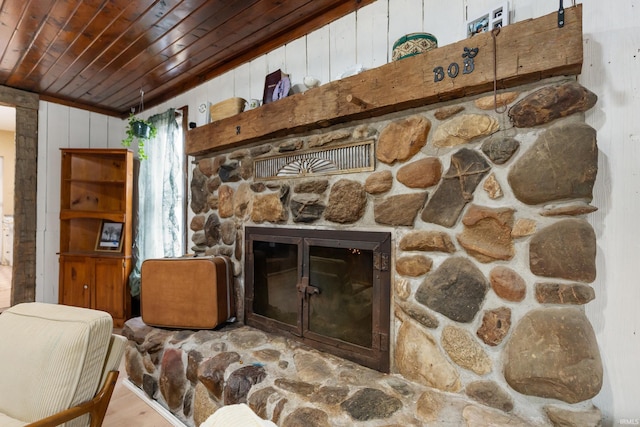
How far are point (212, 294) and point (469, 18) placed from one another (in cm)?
→ 200

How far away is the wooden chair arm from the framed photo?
2.33 m

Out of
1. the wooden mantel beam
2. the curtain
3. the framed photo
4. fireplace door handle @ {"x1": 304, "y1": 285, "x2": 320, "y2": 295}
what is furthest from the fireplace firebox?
the framed photo

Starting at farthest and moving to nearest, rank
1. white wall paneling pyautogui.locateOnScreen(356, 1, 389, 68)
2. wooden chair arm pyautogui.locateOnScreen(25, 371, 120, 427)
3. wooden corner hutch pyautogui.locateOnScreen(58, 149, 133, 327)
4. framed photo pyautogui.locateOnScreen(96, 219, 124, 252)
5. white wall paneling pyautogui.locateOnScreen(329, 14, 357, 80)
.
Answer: framed photo pyautogui.locateOnScreen(96, 219, 124, 252)
wooden corner hutch pyautogui.locateOnScreen(58, 149, 133, 327)
white wall paneling pyautogui.locateOnScreen(329, 14, 357, 80)
white wall paneling pyautogui.locateOnScreen(356, 1, 389, 68)
wooden chair arm pyautogui.locateOnScreen(25, 371, 120, 427)

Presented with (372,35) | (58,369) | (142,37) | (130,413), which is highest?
(142,37)

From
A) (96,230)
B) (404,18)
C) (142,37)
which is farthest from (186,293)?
(96,230)

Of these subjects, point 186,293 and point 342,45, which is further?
point 186,293

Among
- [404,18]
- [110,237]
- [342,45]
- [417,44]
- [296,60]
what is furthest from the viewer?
[110,237]

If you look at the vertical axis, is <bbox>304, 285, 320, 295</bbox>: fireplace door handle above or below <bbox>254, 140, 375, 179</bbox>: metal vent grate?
below

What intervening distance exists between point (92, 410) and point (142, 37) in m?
2.12

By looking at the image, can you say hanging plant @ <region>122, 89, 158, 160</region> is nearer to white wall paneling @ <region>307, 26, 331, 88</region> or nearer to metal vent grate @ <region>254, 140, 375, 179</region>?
metal vent grate @ <region>254, 140, 375, 179</region>

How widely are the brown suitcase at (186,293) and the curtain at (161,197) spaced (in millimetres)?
803

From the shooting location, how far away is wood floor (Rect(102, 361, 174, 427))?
5.82 ft

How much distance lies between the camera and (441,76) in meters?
1.23

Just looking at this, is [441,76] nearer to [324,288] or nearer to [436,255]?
[436,255]
